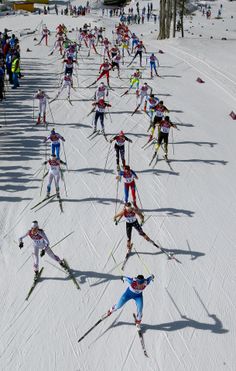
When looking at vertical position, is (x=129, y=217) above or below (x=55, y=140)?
below

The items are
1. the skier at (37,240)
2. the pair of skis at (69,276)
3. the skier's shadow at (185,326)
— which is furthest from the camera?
the pair of skis at (69,276)

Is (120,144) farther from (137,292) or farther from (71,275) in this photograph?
(137,292)

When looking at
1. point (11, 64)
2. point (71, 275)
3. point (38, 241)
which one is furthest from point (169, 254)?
point (11, 64)

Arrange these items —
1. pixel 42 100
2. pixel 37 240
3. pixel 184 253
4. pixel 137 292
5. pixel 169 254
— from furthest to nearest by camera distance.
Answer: pixel 42 100 → pixel 184 253 → pixel 169 254 → pixel 37 240 → pixel 137 292

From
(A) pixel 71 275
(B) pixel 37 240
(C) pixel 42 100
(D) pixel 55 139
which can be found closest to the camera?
(B) pixel 37 240

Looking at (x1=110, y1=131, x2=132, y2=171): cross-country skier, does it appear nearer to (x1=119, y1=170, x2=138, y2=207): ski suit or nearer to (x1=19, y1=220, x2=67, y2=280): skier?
(x1=119, y1=170, x2=138, y2=207): ski suit

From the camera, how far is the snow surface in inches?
325

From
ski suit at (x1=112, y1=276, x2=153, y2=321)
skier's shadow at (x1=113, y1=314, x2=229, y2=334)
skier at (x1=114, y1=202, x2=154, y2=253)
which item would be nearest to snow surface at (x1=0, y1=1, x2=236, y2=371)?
skier's shadow at (x1=113, y1=314, x2=229, y2=334)

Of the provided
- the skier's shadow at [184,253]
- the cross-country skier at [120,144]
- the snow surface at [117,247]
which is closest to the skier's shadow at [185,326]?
the snow surface at [117,247]

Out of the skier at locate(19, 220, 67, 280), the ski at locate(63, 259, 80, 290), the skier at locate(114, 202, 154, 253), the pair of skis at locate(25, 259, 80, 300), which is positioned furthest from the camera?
the skier at locate(114, 202, 154, 253)

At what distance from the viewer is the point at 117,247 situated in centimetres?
1114

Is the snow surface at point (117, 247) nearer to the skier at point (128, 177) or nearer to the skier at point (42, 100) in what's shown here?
the skier at point (42, 100)

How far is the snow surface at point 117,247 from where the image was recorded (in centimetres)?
825

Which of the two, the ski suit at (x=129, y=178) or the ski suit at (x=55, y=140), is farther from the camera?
the ski suit at (x=55, y=140)
